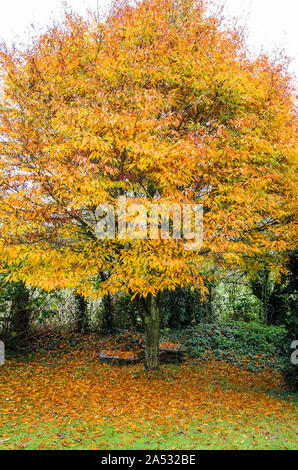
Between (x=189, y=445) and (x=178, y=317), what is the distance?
9174mm

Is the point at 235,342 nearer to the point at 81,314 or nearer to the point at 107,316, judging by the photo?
the point at 107,316

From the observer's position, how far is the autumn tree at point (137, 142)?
5.81 meters

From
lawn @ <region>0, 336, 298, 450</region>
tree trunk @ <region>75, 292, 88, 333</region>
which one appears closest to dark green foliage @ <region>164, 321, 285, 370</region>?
lawn @ <region>0, 336, 298, 450</region>

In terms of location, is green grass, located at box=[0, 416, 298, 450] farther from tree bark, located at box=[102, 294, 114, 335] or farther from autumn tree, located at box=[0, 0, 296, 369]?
tree bark, located at box=[102, 294, 114, 335]

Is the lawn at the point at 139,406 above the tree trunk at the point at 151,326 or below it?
below

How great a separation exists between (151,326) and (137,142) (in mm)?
5125

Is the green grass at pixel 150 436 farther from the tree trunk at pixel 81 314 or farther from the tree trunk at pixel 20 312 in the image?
the tree trunk at pixel 81 314

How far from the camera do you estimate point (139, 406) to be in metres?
6.66

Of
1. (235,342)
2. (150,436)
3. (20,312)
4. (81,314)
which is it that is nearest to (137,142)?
(150,436)

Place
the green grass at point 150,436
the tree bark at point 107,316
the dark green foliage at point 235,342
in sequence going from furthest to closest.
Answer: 1. the tree bark at point 107,316
2. the dark green foliage at point 235,342
3. the green grass at point 150,436

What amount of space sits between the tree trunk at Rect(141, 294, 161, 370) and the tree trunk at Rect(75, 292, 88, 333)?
509 cm

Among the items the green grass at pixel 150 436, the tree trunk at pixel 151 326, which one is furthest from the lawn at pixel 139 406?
the tree trunk at pixel 151 326

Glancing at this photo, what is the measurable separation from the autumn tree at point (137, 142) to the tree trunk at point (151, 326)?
2.02 m

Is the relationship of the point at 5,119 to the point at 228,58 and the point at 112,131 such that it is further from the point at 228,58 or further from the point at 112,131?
the point at 228,58
